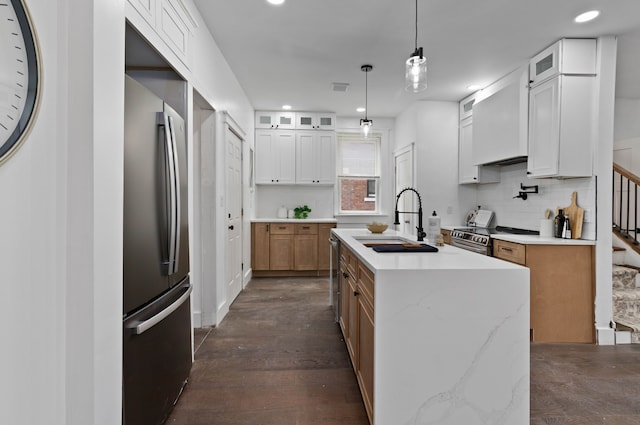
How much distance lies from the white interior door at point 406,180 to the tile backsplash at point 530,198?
1.02m

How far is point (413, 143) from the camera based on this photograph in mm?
5152

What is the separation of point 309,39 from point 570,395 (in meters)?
3.48

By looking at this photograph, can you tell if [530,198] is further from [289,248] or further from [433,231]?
[289,248]

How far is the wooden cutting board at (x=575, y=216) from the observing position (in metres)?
3.11

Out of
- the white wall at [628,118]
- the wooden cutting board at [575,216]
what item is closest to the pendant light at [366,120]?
the wooden cutting board at [575,216]

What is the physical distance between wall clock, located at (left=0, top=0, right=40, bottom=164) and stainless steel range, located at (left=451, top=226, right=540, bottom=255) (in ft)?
12.3

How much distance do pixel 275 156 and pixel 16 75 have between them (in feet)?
15.9

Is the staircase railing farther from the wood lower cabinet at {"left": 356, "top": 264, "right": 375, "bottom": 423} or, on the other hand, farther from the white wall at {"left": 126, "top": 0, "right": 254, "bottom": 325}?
the white wall at {"left": 126, "top": 0, "right": 254, "bottom": 325}

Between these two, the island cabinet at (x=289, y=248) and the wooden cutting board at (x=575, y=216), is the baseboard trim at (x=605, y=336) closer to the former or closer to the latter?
the wooden cutting board at (x=575, y=216)

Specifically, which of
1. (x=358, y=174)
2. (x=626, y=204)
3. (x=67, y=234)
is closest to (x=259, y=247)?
(x=358, y=174)

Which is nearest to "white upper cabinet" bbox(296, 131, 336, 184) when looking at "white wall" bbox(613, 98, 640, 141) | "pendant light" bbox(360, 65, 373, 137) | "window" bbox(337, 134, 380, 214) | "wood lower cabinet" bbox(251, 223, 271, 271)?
"window" bbox(337, 134, 380, 214)

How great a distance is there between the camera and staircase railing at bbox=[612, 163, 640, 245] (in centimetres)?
415

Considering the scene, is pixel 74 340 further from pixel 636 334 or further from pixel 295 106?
pixel 295 106

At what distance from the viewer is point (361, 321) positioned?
2.02m
